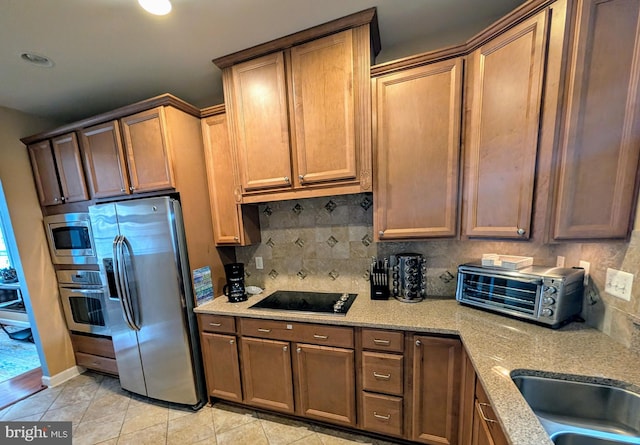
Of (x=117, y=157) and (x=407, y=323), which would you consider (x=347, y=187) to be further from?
(x=117, y=157)

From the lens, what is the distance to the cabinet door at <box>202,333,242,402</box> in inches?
68.5

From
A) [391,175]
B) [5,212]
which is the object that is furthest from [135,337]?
[391,175]

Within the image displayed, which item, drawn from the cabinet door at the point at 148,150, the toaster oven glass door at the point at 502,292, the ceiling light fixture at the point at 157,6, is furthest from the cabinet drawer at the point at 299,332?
the ceiling light fixture at the point at 157,6

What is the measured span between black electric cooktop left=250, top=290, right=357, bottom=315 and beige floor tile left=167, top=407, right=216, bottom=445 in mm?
931

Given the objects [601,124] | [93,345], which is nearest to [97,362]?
[93,345]

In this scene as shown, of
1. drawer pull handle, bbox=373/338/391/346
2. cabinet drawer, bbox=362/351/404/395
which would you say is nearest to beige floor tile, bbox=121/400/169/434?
cabinet drawer, bbox=362/351/404/395

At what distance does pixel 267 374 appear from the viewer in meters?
1.67

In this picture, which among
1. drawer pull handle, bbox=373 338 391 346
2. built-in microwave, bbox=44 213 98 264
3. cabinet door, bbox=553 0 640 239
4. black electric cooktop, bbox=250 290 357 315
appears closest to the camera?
cabinet door, bbox=553 0 640 239

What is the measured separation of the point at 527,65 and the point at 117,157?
2.69 m

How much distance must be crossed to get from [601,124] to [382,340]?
1.39 meters

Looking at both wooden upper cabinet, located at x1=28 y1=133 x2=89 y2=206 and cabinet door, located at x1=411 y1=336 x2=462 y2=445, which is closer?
cabinet door, located at x1=411 y1=336 x2=462 y2=445

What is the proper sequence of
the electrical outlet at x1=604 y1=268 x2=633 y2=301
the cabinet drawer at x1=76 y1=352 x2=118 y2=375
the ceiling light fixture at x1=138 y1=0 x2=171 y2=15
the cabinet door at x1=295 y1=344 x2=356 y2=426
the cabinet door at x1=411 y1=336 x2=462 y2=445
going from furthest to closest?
the cabinet drawer at x1=76 y1=352 x2=118 y2=375
the cabinet door at x1=295 y1=344 x2=356 y2=426
the cabinet door at x1=411 y1=336 x2=462 y2=445
the ceiling light fixture at x1=138 y1=0 x2=171 y2=15
the electrical outlet at x1=604 y1=268 x2=633 y2=301

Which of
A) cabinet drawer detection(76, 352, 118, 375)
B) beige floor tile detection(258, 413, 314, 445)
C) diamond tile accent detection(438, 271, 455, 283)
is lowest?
beige floor tile detection(258, 413, 314, 445)

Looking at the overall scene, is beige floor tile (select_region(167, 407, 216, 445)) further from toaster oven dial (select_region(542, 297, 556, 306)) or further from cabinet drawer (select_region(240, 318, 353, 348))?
toaster oven dial (select_region(542, 297, 556, 306))
